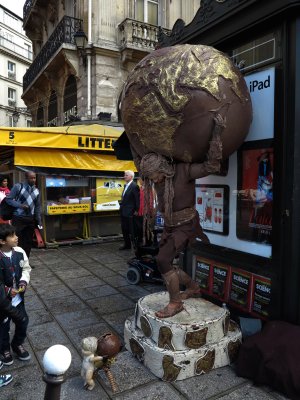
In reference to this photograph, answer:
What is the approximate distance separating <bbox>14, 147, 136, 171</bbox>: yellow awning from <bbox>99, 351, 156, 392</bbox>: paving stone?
5829mm

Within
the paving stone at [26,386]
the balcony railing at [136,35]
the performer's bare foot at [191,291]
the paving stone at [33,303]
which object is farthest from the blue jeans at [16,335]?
the balcony railing at [136,35]

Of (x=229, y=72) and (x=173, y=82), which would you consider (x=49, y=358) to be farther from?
(x=229, y=72)

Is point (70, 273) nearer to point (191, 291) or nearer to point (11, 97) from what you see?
point (191, 291)

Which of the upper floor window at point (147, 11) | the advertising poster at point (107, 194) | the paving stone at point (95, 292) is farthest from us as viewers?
the upper floor window at point (147, 11)

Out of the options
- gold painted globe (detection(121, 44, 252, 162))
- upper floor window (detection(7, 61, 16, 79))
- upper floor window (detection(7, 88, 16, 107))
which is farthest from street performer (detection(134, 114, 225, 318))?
upper floor window (detection(7, 61, 16, 79))

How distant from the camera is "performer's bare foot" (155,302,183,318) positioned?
301 centimetres

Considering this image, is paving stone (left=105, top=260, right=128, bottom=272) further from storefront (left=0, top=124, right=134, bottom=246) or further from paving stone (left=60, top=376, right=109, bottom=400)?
paving stone (left=60, top=376, right=109, bottom=400)

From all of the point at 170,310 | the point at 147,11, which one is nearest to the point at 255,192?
the point at 170,310

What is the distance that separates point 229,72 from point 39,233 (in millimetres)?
6898

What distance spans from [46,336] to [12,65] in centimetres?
4566

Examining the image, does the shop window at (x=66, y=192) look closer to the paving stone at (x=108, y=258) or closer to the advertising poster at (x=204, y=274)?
the paving stone at (x=108, y=258)

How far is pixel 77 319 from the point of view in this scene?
3.97 m

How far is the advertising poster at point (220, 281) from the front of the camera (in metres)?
3.71

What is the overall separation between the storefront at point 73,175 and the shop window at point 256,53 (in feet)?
17.5
